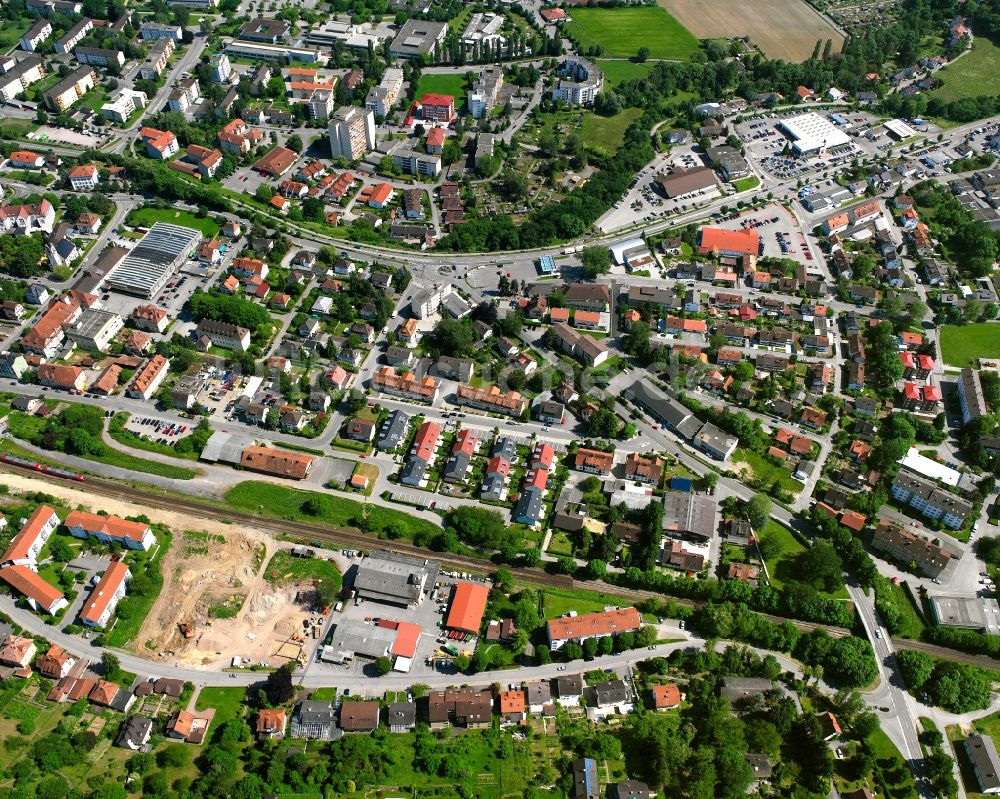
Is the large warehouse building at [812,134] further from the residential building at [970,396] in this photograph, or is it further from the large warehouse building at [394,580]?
the large warehouse building at [394,580]

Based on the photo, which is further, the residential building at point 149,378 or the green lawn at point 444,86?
the green lawn at point 444,86

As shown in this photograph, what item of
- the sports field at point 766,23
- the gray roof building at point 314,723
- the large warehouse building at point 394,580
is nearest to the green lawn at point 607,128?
the sports field at point 766,23

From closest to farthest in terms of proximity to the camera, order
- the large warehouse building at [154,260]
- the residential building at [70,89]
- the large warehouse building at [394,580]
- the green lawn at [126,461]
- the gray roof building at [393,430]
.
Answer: the large warehouse building at [394,580] < the green lawn at [126,461] < the gray roof building at [393,430] < the large warehouse building at [154,260] < the residential building at [70,89]

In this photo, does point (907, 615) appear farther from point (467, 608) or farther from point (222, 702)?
point (222, 702)

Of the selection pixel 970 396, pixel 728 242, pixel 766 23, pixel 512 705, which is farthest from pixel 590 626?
pixel 766 23

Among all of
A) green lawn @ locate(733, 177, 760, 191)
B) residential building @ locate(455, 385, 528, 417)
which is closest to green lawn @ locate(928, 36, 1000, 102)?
green lawn @ locate(733, 177, 760, 191)

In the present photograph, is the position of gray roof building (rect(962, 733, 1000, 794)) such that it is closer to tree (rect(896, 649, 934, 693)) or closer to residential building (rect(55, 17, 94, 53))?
tree (rect(896, 649, 934, 693))
